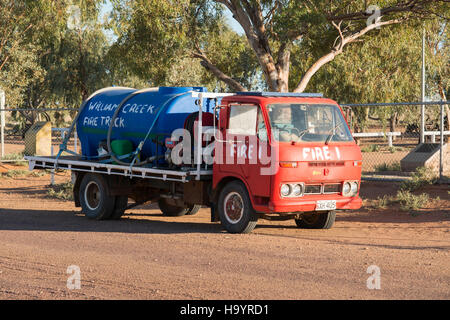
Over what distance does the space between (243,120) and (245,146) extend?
0.47 meters

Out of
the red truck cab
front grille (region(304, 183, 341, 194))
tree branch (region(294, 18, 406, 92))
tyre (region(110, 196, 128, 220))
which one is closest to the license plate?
the red truck cab

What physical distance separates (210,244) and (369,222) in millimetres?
4165

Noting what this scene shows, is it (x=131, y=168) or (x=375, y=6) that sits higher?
(x=375, y=6)

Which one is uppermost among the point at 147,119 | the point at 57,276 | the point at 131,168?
the point at 147,119

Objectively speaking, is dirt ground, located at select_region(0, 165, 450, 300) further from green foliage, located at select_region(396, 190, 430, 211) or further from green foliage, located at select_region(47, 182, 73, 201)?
green foliage, located at select_region(47, 182, 73, 201)

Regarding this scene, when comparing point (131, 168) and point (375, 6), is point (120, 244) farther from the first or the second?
point (375, 6)

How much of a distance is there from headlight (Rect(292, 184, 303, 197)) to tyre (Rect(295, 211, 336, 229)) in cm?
136

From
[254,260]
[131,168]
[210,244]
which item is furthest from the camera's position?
[131,168]

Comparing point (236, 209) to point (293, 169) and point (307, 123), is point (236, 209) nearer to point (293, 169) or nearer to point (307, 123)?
point (293, 169)

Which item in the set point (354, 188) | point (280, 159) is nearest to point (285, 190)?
point (280, 159)

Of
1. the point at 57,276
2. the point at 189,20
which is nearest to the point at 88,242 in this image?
the point at 57,276

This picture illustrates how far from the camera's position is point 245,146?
11625 millimetres

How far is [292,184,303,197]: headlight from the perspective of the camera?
11.4 metres

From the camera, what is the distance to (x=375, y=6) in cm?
2036
